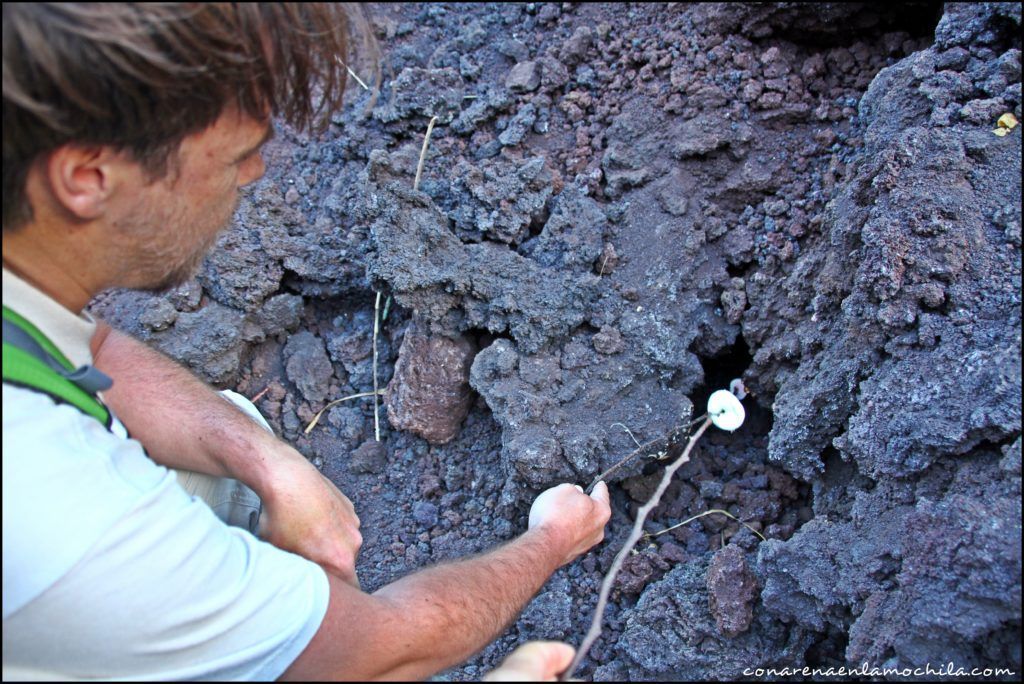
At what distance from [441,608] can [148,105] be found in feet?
3.82

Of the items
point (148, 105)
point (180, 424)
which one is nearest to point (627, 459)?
point (180, 424)

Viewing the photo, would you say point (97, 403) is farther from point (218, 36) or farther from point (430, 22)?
point (430, 22)

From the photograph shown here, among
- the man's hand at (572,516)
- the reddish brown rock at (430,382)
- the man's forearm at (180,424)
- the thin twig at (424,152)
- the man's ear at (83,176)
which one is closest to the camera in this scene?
the man's ear at (83,176)

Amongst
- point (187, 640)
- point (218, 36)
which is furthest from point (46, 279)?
point (187, 640)

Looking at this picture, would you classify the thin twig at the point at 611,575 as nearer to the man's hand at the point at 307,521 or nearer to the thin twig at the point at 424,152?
the man's hand at the point at 307,521

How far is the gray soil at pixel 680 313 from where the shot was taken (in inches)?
79.8

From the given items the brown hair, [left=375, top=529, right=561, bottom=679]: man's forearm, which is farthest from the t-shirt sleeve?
the brown hair

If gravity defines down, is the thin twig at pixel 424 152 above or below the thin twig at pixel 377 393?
above

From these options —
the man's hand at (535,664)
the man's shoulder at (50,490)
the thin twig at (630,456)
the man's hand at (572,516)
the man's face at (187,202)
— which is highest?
the man's face at (187,202)

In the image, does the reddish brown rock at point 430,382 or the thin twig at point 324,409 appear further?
the thin twig at point 324,409

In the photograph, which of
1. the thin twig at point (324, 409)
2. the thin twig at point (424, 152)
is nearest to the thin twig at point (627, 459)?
the thin twig at point (324, 409)

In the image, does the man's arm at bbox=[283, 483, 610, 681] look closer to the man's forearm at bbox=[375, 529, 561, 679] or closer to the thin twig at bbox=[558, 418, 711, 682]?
the man's forearm at bbox=[375, 529, 561, 679]

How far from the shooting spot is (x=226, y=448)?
6.84 ft

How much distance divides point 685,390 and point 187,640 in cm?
168
